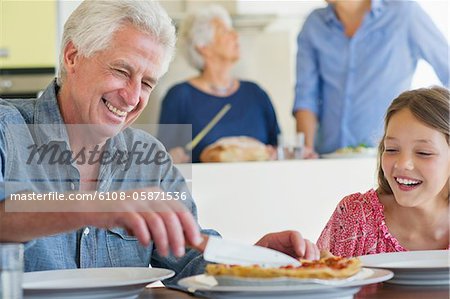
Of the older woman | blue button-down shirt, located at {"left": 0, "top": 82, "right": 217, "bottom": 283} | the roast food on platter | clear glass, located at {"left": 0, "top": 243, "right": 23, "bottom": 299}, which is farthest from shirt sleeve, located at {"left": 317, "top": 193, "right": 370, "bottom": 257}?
the older woman

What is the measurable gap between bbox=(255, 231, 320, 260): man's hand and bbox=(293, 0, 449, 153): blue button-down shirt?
81.0 inches

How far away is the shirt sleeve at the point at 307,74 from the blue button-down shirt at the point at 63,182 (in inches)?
69.8

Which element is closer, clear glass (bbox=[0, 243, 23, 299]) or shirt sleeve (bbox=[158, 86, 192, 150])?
clear glass (bbox=[0, 243, 23, 299])

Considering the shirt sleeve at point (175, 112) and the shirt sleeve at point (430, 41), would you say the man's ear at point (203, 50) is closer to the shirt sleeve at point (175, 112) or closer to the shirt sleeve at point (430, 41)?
the shirt sleeve at point (175, 112)

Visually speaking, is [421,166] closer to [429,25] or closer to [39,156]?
[39,156]

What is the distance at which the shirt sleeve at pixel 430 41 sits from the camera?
324 cm

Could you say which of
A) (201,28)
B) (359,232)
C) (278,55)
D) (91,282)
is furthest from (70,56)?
(278,55)

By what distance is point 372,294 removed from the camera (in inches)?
46.2

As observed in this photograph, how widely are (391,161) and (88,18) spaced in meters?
0.70

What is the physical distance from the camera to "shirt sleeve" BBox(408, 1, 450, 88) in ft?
10.6

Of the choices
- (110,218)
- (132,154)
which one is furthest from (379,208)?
(110,218)

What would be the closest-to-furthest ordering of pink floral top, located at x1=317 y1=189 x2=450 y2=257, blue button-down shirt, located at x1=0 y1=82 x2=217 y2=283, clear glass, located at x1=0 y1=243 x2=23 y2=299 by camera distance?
1. clear glass, located at x1=0 y1=243 x2=23 y2=299
2. blue button-down shirt, located at x1=0 y1=82 x2=217 y2=283
3. pink floral top, located at x1=317 y1=189 x2=450 y2=257

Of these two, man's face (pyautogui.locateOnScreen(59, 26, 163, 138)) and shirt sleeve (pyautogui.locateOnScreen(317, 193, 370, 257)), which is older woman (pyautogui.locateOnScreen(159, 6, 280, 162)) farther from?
man's face (pyautogui.locateOnScreen(59, 26, 163, 138))

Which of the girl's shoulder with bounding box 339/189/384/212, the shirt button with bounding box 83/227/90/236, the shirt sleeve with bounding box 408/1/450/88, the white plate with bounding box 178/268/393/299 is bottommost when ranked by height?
the girl's shoulder with bounding box 339/189/384/212
